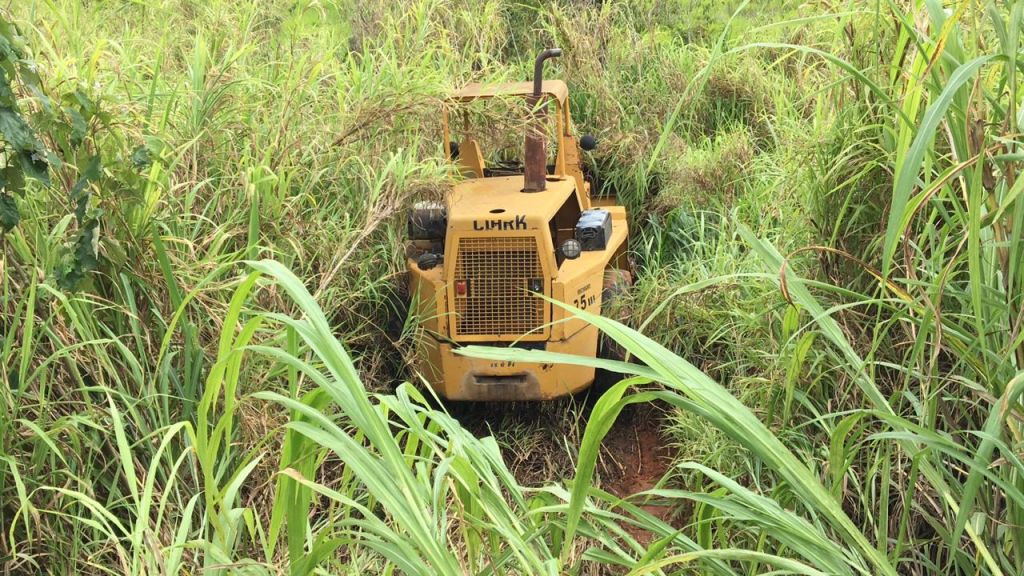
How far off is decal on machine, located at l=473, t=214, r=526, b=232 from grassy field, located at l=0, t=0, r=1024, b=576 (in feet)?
1.23

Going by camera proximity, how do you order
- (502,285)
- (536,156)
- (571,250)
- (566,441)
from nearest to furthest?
(566,441) < (502,285) < (571,250) < (536,156)

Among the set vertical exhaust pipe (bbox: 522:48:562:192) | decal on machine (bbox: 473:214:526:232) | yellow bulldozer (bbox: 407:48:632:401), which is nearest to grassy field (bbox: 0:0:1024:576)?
yellow bulldozer (bbox: 407:48:632:401)

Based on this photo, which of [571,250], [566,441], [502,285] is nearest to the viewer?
[566,441]

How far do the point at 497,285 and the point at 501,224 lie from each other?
313mm

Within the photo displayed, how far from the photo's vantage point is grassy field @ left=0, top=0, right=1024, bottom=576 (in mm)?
2182

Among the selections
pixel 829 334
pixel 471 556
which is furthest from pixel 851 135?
pixel 471 556

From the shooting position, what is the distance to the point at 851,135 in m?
3.95

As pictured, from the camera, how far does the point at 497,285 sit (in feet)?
18.7

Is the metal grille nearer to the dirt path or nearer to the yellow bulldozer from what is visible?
the yellow bulldozer

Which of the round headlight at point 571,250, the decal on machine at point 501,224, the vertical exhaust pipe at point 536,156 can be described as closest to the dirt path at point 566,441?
the round headlight at point 571,250

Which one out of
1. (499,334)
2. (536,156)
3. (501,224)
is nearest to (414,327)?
(499,334)

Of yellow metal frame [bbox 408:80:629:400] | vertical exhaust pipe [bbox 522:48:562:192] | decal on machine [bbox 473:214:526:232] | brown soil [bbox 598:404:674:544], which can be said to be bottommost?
brown soil [bbox 598:404:674:544]

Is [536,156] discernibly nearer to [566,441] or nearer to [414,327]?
[414,327]

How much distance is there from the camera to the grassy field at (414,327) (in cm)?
218
